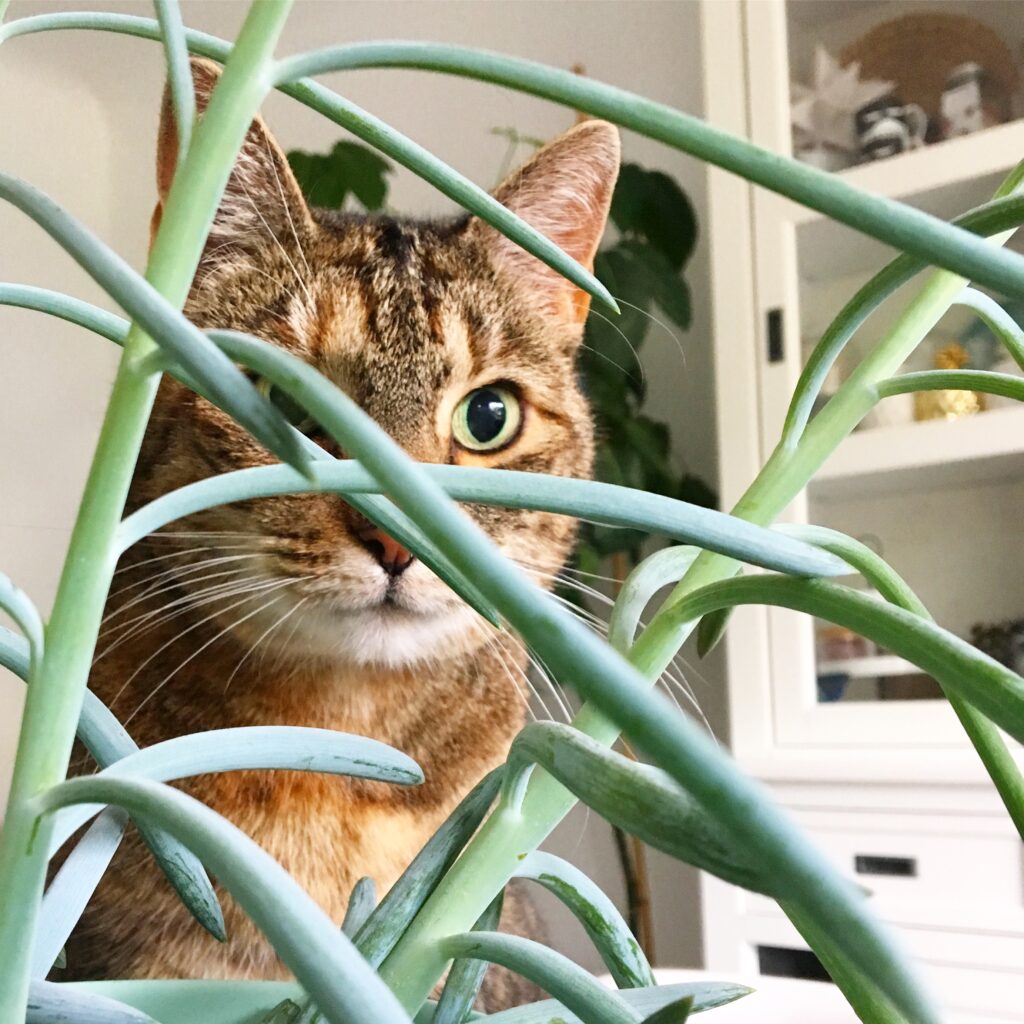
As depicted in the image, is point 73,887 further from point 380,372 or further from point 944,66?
point 944,66

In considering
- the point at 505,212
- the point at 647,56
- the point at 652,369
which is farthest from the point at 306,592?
the point at 647,56

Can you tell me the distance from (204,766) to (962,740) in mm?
1116

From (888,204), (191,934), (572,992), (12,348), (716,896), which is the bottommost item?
(716,896)

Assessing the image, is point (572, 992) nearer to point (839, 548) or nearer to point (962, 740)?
point (839, 548)

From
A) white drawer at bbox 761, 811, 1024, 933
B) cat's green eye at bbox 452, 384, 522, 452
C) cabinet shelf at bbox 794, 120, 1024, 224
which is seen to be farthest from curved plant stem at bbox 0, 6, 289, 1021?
cabinet shelf at bbox 794, 120, 1024, 224

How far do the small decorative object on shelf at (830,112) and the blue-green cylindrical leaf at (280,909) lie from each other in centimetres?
136

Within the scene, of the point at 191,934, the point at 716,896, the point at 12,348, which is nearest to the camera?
the point at 191,934

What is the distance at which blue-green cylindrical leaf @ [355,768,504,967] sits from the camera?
15 cm

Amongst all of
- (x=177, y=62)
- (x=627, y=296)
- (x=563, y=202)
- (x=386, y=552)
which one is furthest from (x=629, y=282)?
(x=177, y=62)

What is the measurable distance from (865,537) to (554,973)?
1.30m

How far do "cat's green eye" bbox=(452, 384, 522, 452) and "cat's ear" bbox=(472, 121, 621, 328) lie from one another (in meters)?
0.10

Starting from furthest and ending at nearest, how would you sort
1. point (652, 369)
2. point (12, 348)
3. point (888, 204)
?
point (12, 348)
point (652, 369)
point (888, 204)

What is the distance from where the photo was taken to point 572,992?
0.13m

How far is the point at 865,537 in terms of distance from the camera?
133 centimetres
